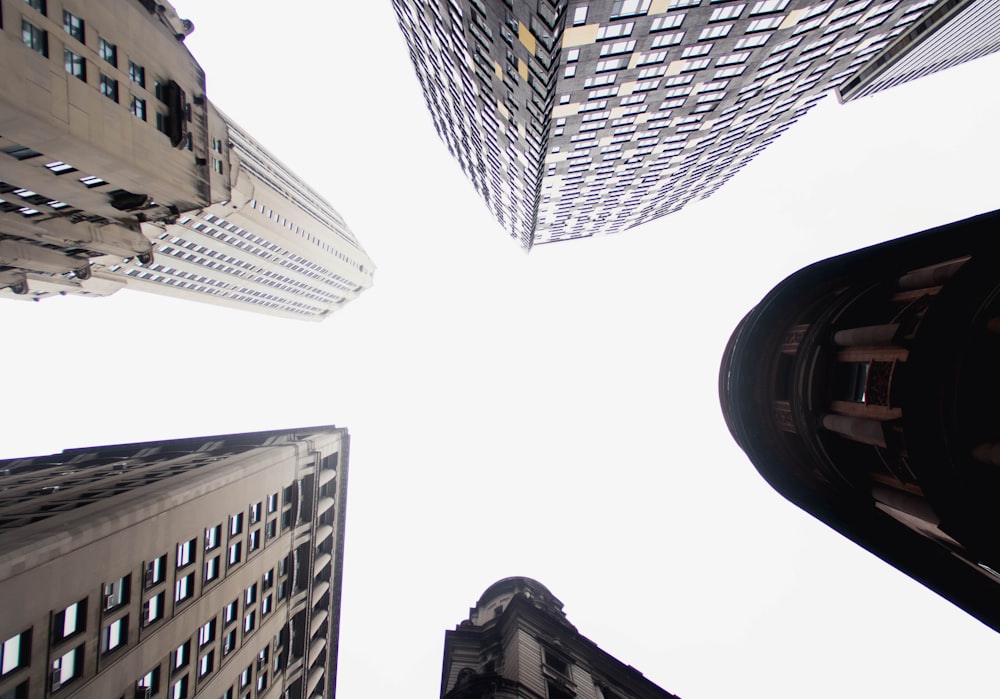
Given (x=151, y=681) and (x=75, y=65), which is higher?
(x=75, y=65)

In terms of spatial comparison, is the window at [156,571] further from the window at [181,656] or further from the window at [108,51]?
the window at [108,51]

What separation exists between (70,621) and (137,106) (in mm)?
26427

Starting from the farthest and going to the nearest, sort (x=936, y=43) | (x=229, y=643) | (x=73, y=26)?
(x=936, y=43), (x=229, y=643), (x=73, y=26)

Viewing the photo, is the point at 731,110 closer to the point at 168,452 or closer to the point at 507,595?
the point at 507,595

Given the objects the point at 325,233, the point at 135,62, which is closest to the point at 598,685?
the point at 135,62

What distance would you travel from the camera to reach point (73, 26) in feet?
83.1

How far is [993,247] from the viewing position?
566 inches

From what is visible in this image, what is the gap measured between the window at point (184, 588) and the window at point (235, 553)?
Answer: 16.8 feet

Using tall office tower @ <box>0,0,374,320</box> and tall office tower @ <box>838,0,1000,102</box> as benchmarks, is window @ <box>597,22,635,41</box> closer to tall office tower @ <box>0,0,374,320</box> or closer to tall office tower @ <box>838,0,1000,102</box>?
tall office tower @ <box>0,0,374,320</box>

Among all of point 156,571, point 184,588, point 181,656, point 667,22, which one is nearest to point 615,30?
point 667,22

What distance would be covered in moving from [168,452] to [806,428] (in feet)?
204

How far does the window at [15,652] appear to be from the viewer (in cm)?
2109

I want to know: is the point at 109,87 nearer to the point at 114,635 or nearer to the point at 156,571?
the point at 156,571

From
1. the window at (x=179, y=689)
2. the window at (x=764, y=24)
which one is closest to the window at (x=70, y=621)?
the window at (x=179, y=689)
